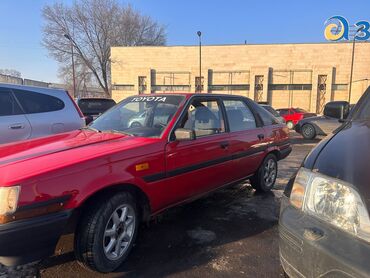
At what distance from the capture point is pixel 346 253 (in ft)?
5.45

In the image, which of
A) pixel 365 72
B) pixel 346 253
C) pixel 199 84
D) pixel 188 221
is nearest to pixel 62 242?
pixel 188 221

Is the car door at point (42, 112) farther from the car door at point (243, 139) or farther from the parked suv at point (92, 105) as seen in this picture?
the parked suv at point (92, 105)

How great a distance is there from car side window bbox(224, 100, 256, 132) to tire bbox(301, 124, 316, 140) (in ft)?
32.3

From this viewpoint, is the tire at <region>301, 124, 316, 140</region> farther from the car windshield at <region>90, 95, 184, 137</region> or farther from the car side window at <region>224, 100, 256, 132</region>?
the car windshield at <region>90, 95, 184, 137</region>

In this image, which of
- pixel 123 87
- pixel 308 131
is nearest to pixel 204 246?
pixel 308 131

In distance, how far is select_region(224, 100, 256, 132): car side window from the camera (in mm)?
4580

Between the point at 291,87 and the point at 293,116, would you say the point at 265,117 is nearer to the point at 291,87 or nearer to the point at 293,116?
the point at 293,116

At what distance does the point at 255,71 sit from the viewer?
4084 centimetres

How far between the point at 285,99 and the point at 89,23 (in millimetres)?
28285

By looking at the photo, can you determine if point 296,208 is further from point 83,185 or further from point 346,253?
point 83,185

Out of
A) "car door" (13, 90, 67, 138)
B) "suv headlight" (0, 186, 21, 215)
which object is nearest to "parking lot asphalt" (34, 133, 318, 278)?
"suv headlight" (0, 186, 21, 215)

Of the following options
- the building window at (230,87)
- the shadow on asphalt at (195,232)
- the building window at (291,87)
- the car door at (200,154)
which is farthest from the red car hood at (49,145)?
the building window at (291,87)

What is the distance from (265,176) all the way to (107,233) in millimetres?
3227

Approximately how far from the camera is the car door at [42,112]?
16.5ft
